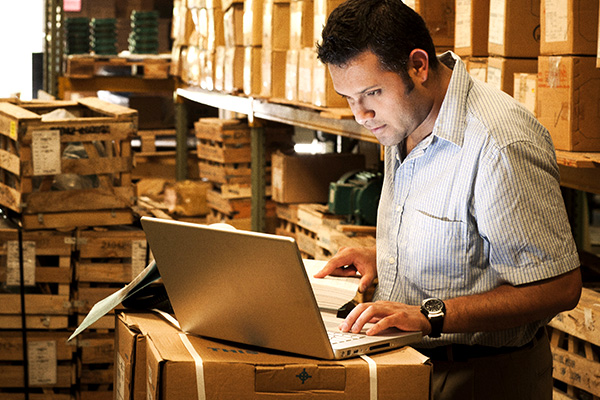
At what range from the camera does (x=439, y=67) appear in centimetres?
204

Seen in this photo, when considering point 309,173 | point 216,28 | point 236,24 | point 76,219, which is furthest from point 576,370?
point 216,28

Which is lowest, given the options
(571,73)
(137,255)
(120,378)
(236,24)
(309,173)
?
(137,255)

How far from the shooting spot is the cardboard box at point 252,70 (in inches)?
240

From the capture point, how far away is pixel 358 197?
5.01 meters

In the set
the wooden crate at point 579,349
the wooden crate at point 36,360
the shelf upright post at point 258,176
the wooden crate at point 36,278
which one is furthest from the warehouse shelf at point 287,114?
the wooden crate at point 36,360

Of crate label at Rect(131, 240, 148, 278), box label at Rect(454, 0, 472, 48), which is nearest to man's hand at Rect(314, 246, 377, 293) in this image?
box label at Rect(454, 0, 472, 48)

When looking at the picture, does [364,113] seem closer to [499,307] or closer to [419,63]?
[419,63]

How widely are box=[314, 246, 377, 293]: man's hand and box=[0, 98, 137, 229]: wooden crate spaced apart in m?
2.91

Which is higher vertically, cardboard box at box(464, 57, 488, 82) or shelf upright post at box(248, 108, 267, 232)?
cardboard box at box(464, 57, 488, 82)

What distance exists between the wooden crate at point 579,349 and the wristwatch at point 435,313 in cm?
137

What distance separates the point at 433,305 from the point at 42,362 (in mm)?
3724

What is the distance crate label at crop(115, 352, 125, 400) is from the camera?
1.92 m

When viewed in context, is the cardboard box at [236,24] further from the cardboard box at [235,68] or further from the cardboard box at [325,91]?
the cardboard box at [325,91]

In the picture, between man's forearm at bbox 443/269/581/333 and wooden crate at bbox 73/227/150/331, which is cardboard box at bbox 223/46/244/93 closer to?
wooden crate at bbox 73/227/150/331
